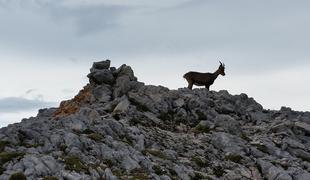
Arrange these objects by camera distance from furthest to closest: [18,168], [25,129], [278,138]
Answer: [278,138]
[25,129]
[18,168]

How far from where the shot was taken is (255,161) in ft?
149

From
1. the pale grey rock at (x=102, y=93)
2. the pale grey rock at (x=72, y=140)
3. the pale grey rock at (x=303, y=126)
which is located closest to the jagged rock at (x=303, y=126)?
the pale grey rock at (x=303, y=126)

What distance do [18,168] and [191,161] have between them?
609 inches

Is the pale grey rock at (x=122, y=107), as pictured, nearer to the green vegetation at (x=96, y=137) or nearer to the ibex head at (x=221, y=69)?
the green vegetation at (x=96, y=137)

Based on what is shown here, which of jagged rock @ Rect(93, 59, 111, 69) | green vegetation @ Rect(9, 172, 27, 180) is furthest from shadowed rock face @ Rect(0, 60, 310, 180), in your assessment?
green vegetation @ Rect(9, 172, 27, 180)

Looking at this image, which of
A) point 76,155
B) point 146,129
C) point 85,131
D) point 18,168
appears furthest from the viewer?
point 146,129

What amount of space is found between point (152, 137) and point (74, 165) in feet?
43.2

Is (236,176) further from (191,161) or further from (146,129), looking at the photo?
Answer: (146,129)

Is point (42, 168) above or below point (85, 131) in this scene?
below

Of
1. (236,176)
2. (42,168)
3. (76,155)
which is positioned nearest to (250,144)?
(236,176)

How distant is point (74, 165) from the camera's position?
1286 inches

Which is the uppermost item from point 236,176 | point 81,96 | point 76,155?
point 81,96

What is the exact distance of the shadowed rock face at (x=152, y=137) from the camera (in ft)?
114

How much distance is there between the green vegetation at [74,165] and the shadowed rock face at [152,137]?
0.21ft
